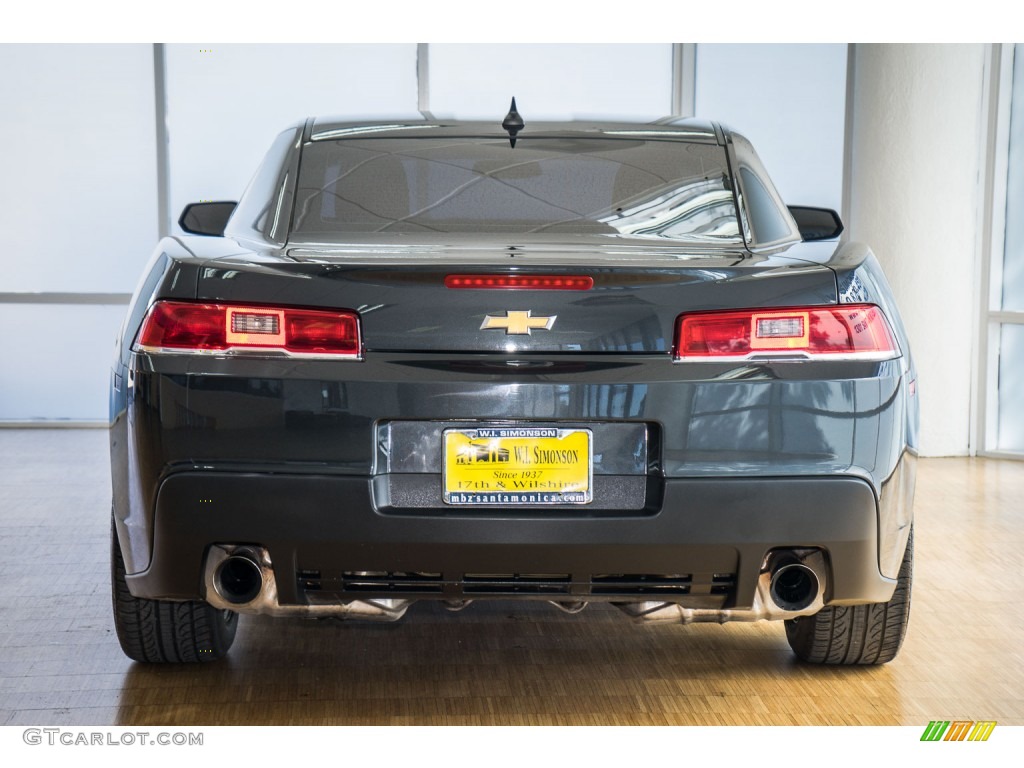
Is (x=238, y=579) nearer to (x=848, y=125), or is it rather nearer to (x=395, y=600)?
(x=395, y=600)

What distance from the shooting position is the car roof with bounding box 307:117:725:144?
3504mm

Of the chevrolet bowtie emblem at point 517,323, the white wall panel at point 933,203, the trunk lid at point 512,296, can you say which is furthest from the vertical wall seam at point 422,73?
the chevrolet bowtie emblem at point 517,323

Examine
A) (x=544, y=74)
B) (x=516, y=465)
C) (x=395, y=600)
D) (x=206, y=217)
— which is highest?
(x=544, y=74)

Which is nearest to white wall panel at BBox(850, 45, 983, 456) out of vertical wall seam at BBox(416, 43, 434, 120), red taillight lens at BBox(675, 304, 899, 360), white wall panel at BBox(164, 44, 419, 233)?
vertical wall seam at BBox(416, 43, 434, 120)

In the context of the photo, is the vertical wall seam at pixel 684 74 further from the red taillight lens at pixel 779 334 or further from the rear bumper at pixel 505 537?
the rear bumper at pixel 505 537

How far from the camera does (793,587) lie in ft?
9.36

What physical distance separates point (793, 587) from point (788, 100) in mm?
6847

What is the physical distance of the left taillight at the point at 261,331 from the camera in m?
2.59

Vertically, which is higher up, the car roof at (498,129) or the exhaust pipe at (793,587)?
the car roof at (498,129)

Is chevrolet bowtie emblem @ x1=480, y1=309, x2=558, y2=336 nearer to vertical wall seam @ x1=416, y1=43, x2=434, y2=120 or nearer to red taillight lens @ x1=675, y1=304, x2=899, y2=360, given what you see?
red taillight lens @ x1=675, y1=304, x2=899, y2=360

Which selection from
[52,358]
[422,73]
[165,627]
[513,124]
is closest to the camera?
[165,627]

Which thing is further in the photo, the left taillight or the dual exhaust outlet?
the dual exhaust outlet

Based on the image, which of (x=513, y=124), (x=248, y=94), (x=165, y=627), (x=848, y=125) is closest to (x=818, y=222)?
(x=513, y=124)

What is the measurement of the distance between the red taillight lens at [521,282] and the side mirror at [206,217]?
40.0 inches
